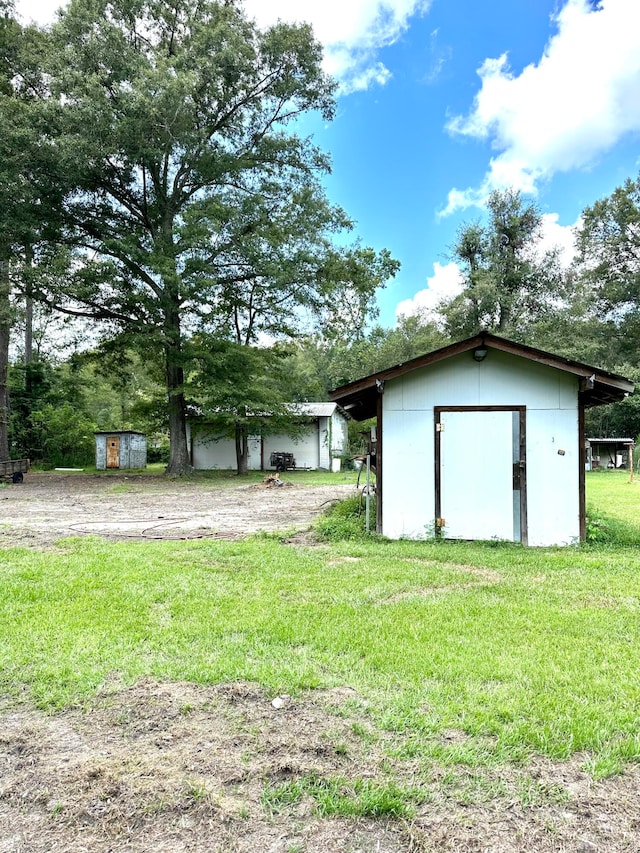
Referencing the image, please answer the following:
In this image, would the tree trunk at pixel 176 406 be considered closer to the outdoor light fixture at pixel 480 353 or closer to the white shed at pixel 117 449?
the white shed at pixel 117 449

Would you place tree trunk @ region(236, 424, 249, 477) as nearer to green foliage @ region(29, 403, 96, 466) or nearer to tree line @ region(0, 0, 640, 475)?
tree line @ region(0, 0, 640, 475)

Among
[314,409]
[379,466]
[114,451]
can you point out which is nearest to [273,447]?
[314,409]

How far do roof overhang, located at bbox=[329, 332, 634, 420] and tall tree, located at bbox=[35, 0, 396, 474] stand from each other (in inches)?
442

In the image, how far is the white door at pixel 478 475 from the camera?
6551 millimetres

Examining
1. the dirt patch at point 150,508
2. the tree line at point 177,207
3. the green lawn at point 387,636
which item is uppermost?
the tree line at point 177,207

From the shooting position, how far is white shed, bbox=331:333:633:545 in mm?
6469

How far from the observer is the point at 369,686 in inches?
107

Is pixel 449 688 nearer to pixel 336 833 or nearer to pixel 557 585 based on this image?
pixel 336 833

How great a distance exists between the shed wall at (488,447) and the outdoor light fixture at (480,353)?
11 centimetres

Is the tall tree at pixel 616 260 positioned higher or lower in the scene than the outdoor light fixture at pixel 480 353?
higher

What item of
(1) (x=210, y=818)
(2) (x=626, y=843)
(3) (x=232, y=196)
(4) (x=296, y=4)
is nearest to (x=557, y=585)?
(2) (x=626, y=843)

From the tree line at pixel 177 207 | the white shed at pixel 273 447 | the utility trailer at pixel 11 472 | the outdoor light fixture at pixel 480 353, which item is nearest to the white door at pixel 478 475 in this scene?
the outdoor light fixture at pixel 480 353

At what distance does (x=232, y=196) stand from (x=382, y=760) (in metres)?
19.8

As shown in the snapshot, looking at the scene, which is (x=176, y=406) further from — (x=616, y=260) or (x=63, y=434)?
(x=616, y=260)
